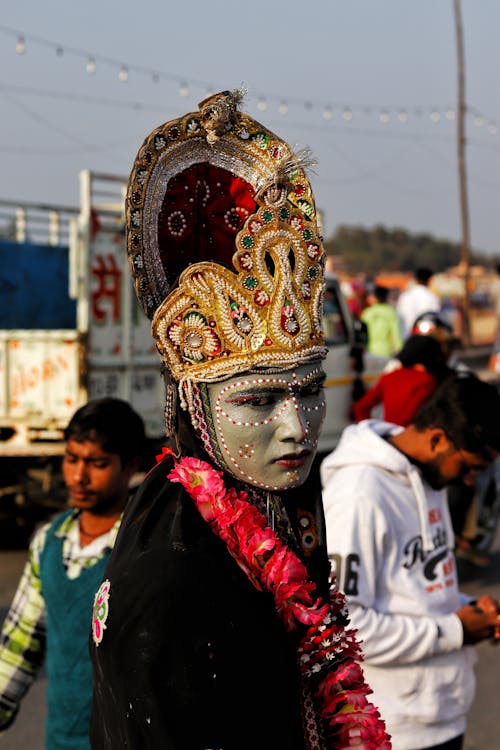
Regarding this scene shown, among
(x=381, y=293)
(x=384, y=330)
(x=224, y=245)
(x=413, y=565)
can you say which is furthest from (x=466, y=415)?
(x=381, y=293)

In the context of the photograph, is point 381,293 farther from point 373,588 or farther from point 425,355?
point 373,588

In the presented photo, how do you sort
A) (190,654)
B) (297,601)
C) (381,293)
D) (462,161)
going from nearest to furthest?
1. (190,654)
2. (297,601)
3. (381,293)
4. (462,161)

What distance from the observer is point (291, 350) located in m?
1.86

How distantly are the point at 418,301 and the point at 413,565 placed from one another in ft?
30.6

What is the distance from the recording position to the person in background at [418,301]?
12.0 meters

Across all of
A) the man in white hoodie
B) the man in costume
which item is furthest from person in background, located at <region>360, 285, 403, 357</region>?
the man in costume

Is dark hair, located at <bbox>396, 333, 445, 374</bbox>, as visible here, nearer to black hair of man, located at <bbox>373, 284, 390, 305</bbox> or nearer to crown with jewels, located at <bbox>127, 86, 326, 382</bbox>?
crown with jewels, located at <bbox>127, 86, 326, 382</bbox>

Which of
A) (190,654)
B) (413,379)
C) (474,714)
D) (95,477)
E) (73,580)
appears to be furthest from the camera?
(413,379)

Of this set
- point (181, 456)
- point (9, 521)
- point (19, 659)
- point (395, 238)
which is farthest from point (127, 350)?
point (395, 238)

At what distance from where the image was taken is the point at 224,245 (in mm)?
1923

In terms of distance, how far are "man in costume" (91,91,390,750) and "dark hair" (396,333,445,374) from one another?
4.91 meters

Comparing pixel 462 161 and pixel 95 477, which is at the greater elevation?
pixel 462 161

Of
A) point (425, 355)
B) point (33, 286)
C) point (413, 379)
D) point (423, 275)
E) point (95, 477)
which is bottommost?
point (95, 477)

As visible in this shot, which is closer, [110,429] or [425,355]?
[110,429]
